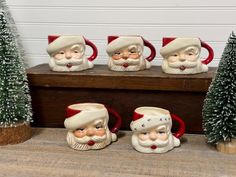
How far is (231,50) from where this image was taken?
905 millimetres

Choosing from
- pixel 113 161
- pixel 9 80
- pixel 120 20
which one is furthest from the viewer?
pixel 120 20

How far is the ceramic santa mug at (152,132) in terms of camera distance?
2.93 ft

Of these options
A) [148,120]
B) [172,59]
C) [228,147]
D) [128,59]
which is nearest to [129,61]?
[128,59]

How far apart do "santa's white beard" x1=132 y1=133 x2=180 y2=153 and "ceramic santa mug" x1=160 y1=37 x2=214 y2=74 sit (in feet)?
0.65

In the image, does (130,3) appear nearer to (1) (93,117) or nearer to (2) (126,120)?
(2) (126,120)

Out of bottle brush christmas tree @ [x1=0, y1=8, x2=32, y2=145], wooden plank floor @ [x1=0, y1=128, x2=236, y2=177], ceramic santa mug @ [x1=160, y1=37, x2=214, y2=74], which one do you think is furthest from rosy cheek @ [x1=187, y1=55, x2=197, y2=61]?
Result: bottle brush christmas tree @ [x1=0, y1=8, x2=32, y2=145]

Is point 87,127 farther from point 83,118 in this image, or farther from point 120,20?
point 120,20

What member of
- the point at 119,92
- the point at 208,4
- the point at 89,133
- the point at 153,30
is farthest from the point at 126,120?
the point at 208,4

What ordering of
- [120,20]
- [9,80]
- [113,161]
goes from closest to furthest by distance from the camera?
1. [113,161]
2. [9,80]
3. [120,20]

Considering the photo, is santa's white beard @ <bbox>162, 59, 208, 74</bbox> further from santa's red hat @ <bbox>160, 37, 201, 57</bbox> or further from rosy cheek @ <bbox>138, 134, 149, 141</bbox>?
A: rosy cheek @ <bbox>138, 134, 149, 141</bbox>

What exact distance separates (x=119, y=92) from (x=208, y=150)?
293 mm

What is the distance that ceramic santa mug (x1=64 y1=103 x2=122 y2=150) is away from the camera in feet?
2.99

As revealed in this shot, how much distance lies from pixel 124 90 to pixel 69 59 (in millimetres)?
177

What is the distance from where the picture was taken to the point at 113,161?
884 millimetres
